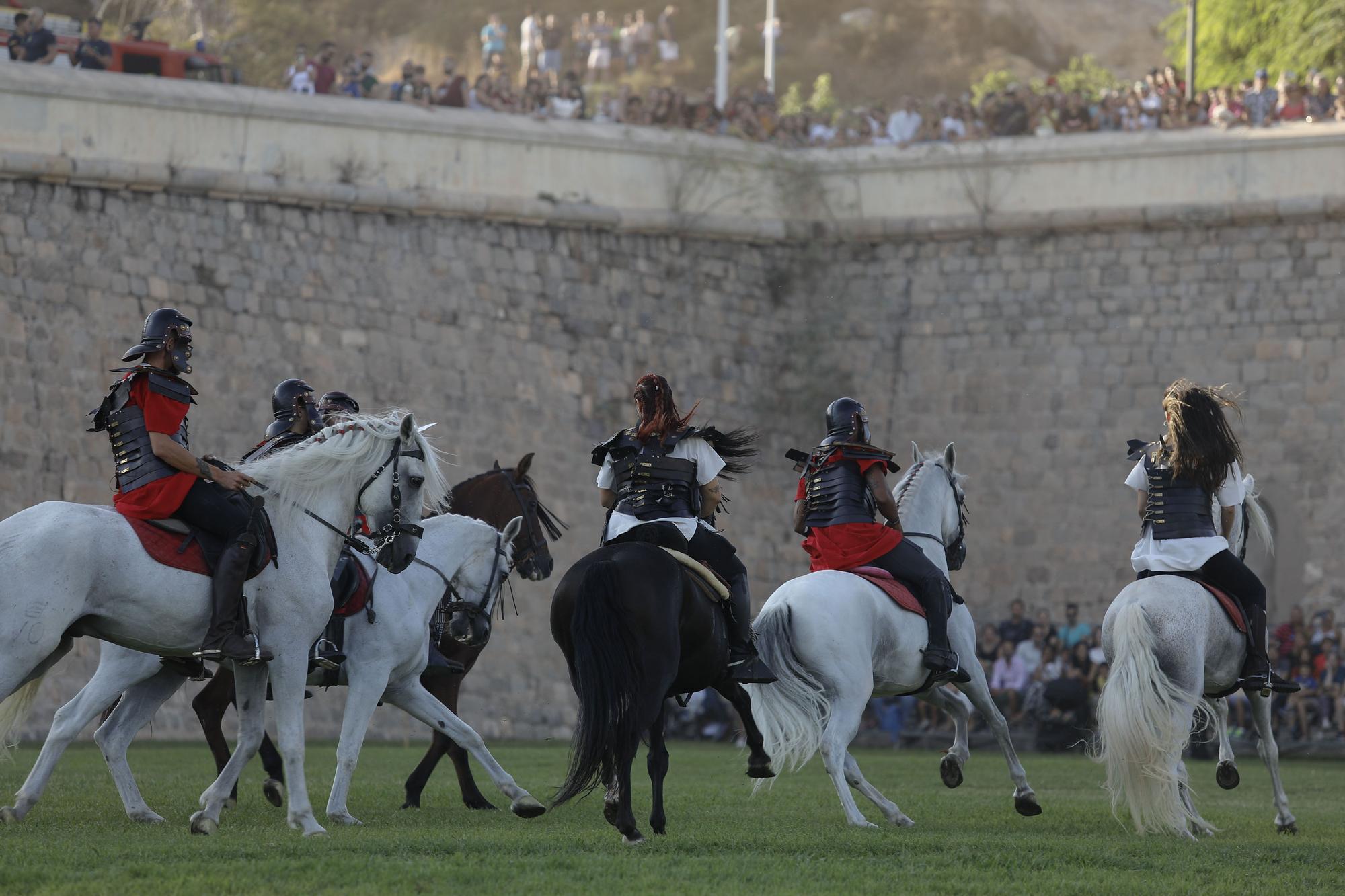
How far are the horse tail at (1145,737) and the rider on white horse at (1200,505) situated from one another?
28.6 inches

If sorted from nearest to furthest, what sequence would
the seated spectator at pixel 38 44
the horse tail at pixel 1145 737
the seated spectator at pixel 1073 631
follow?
the horse tail at pixel 1145 737 → the seated spectator at pixel 38 44 → the seated spectator at pixel 1073 631

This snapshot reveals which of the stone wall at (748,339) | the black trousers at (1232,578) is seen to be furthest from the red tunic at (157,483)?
the stone wall at (748,339)

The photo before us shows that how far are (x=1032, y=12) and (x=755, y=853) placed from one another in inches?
2226

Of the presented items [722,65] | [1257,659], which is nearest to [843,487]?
[1257,659]

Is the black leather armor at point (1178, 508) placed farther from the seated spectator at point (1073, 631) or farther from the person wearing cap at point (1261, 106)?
the person wearing cap at point (1261, 106)

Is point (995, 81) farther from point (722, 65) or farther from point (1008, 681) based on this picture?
point (1008, 681)

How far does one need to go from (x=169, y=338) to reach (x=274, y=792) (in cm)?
338

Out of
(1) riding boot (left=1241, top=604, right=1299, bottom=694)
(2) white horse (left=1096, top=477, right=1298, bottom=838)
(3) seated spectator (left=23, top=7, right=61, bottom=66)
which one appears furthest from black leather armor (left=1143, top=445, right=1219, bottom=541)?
(3) seated spectator (left=23, top=7, right=61, bottom=66)

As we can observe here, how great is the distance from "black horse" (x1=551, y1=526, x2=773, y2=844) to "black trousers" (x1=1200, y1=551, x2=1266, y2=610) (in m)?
3.33

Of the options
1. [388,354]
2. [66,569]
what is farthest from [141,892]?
[388,354]

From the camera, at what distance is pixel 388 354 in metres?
23.6

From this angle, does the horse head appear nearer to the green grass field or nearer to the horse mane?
the green grass field

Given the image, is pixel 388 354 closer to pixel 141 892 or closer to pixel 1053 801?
pixel 1053 801

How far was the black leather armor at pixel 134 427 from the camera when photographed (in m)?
8.86
